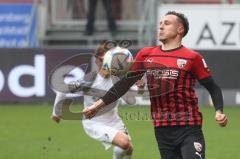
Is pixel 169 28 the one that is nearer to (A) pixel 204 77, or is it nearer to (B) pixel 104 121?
(A) pixel 204 77

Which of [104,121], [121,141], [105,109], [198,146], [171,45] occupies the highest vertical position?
[171,45]

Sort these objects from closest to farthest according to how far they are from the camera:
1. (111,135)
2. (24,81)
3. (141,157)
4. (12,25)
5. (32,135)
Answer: (111,135) < (141,157) < (32,135) < (24,81) < (12,25)

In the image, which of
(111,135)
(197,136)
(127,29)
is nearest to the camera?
(197,136)

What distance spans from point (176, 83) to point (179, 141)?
514 millimetres

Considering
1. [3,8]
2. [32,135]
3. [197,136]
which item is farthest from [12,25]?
[197,136]

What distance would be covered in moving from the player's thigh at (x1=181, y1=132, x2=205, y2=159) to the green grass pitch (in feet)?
14.9

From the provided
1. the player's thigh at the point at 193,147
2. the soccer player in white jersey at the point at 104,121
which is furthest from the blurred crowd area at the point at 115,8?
the player's thigh at the point at 193,147

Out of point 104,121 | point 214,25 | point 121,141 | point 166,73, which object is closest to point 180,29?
point 166,73

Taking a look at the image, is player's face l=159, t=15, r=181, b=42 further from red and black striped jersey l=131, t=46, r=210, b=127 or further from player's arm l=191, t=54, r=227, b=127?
player's arm l=191, t=54, r=227, b=127

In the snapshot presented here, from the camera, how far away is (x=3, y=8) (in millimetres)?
21094

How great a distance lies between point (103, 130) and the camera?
9.88m

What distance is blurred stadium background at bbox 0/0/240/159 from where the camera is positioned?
13.2 m

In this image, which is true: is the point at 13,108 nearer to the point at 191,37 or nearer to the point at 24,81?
the point at 24,81

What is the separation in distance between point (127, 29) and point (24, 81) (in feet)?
16.3
